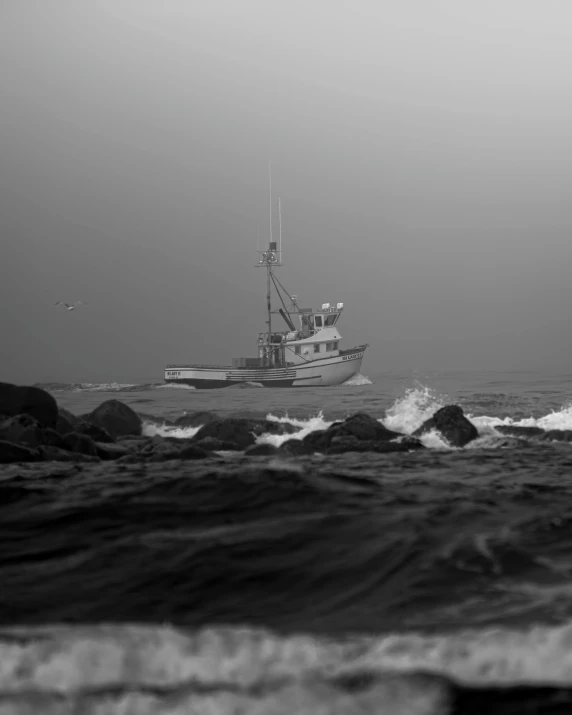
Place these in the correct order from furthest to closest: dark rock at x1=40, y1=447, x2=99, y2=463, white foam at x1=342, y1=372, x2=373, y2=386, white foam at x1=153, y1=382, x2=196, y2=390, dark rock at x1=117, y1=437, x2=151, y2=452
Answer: white foam at x1=342, y1=372, x2=373, y2=386 → white foam at x1=153, y1=382, x2=196, y2=390 → dark rock at x1=117, y1=437, x2=151, y2=452 → dark rock at x1=40, y1=447, x2=99, y2=463

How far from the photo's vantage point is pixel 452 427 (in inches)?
637

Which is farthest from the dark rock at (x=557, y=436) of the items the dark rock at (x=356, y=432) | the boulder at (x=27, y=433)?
the boulder at (x=27, y=433)

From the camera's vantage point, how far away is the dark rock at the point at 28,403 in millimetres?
15516

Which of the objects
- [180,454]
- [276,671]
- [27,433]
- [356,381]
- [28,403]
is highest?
[28,403]

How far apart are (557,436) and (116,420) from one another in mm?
12502

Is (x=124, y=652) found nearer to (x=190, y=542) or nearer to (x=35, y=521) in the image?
(x=190, y=542)

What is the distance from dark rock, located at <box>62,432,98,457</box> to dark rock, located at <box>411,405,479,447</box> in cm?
785

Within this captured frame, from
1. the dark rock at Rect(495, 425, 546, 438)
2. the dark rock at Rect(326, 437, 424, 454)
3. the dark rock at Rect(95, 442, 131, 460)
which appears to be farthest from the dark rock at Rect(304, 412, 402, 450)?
the dark rock at Rect(95, 442, 131, 460)

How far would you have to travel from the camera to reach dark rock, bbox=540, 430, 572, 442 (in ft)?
53.7

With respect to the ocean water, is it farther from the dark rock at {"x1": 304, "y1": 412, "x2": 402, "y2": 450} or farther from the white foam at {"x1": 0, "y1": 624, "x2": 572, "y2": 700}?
the dark rock at {"x1": 304, "y1": 412, "x2": 402, "y2": 450}

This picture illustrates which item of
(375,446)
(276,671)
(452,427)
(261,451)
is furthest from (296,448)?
(276,671)

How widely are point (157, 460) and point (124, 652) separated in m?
8.25

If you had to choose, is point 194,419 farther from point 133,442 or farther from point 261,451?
point 261,451

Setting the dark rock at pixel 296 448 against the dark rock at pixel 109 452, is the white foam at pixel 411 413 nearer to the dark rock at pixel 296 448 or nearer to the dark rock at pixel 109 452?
the dark rock at pixel 296 448
